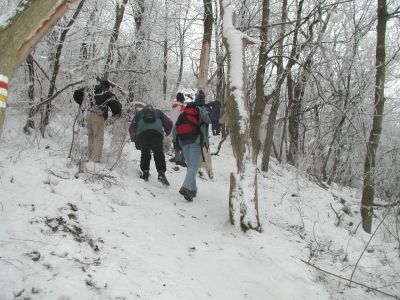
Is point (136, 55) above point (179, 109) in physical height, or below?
above

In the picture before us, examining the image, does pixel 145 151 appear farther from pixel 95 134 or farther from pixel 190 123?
pixel 190 123

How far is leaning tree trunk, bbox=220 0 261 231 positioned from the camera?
177 inches

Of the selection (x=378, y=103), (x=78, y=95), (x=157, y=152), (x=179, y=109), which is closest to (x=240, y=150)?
(x=157, y=152)

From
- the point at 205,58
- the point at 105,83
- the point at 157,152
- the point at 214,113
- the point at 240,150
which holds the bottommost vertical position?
the point at 157,152

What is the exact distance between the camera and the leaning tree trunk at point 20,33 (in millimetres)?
2031

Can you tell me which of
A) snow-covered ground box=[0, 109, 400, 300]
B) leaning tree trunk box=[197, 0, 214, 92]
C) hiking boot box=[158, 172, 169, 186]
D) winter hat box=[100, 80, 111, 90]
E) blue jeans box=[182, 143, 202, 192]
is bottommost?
snow-covered ground box=[0, 109, 400, 300]

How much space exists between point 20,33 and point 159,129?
421 centimetres

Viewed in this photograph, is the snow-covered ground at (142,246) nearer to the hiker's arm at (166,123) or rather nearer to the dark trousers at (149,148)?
the dark trousers at (149,148)

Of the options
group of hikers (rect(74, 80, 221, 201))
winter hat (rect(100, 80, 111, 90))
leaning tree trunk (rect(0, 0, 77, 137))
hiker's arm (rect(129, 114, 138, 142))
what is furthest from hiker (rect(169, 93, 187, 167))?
leaning tree trunk (rect(0, 0, 77, 137))

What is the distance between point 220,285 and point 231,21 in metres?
3.72

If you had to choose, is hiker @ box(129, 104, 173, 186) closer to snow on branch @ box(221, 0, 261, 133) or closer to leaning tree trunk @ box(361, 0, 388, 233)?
snow on branch @ box(221, 0, 261, 133)

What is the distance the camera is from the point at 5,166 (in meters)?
4.18

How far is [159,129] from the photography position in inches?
247

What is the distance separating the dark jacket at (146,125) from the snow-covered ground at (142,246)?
612 millimetres
